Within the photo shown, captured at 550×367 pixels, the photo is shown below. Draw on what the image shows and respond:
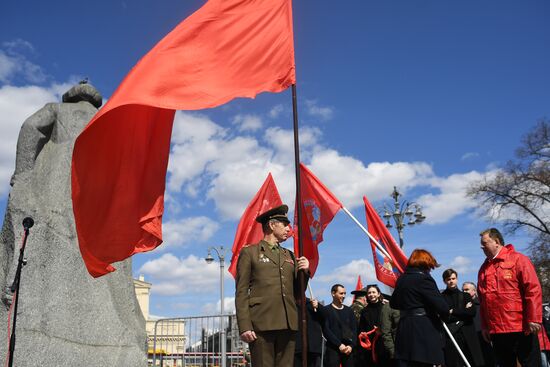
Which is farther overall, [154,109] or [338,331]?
[338,331]

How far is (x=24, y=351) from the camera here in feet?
19.3

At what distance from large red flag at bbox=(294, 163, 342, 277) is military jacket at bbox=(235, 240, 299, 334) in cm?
420

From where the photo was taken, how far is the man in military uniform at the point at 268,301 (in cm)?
474

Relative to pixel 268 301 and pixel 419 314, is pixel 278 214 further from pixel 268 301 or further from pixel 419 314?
pixel 419 314

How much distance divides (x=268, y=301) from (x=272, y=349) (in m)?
0.41

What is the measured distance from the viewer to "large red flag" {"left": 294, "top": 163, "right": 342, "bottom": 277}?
9.36 m

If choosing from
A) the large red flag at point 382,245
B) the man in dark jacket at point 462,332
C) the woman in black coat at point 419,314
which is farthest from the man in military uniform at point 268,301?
the large red flag at point 382,245

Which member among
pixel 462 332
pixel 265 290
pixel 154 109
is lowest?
pixel 462 332

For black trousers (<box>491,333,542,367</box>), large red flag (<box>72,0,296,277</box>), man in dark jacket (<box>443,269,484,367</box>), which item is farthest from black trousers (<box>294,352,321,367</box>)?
large red flag (<box>72,0,296,277</box>)

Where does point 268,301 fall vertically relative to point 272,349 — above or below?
above

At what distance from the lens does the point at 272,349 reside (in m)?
4.80

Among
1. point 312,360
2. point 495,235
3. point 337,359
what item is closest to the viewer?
point 495,235

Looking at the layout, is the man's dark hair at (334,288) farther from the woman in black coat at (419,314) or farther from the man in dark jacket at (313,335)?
the woman in black coat at (419,314)

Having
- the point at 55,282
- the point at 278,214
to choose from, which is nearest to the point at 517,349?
the point at 278,214
